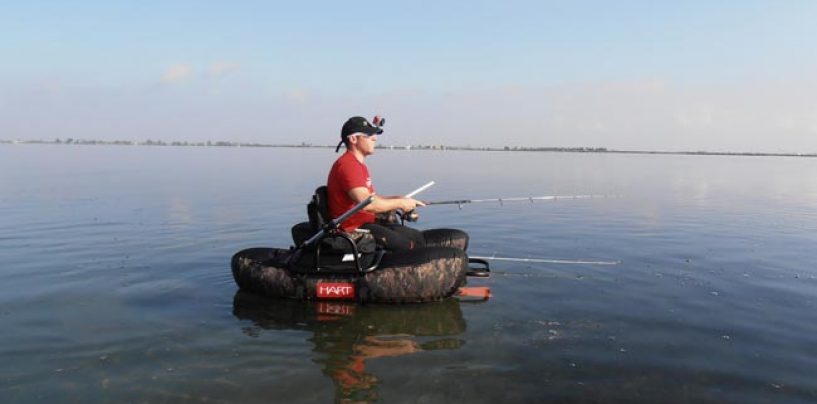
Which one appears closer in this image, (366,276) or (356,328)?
(356,328)

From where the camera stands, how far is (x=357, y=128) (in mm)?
7328

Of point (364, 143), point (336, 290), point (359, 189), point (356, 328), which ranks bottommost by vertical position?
point (356, 328)

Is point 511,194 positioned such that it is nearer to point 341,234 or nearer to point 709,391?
point 341,234

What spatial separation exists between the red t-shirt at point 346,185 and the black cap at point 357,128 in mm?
254

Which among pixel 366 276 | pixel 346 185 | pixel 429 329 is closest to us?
pixel 429 329

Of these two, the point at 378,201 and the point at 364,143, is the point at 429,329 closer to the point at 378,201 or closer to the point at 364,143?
the point at 378,201

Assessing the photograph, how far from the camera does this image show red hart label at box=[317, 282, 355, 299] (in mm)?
7000

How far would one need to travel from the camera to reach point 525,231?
43.0 feet

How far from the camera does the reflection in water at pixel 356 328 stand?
16.8 feet

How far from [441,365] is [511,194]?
18.8 meters

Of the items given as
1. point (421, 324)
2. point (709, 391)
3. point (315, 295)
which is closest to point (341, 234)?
point (315, 295)

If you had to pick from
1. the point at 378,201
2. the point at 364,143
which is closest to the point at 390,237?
the point at 378,201

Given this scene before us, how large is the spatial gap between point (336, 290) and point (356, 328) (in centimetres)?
86

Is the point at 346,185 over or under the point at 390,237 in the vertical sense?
over
